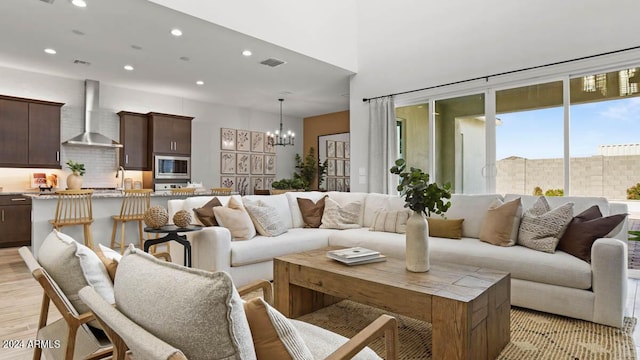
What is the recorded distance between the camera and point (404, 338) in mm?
2406

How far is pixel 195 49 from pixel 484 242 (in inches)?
169

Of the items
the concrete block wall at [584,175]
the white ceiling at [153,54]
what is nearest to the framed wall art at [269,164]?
the white ceiling at [153,54]

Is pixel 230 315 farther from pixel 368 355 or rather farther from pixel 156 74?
pixel 156 74

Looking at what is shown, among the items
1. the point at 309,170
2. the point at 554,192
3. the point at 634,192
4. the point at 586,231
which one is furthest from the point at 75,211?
the point at 634,192

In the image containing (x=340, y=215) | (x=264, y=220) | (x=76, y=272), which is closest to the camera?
(x=76, y=272)

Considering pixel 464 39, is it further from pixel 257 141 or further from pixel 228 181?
pixel 228 181

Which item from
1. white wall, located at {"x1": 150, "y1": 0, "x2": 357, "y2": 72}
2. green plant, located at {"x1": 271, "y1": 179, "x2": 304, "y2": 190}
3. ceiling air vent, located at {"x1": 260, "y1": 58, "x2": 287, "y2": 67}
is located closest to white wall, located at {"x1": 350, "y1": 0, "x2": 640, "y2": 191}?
white wall, located at {"x1": 150, "y1": 0, "x2": 357, "y2": 72}

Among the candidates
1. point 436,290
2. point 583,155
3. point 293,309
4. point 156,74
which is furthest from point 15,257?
point 583,155

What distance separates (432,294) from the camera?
1.90m

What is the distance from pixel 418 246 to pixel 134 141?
6389 millimetres

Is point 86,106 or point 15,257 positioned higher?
point 86,106

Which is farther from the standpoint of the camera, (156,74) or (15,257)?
(156,74)

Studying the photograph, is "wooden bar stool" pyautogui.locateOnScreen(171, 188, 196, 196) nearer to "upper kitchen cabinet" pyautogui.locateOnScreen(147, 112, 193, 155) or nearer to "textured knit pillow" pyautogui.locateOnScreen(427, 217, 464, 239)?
"upper kitchen cabinet" pyautogui.locateOnScreen(147, 112, 193, 155)

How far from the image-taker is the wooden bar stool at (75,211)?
436 centimetres
